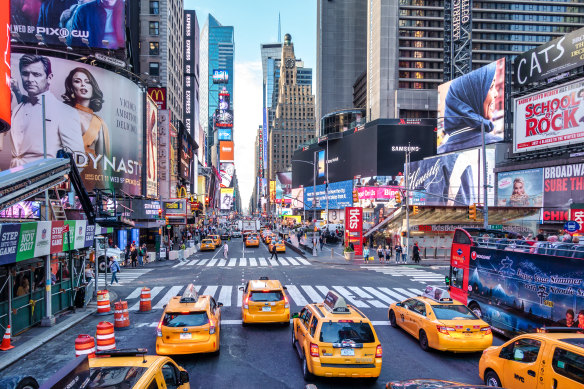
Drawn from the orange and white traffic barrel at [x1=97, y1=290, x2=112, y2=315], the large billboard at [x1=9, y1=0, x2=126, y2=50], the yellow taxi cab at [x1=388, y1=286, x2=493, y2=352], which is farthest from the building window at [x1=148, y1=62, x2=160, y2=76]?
the yellow taxi cab at [x1=388, y1=286, x2=493, y2=352]

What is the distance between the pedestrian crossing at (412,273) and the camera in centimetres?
2694

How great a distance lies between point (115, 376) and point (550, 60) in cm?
4993

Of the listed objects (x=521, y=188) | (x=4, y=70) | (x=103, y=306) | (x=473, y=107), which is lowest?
(x=103, y=306)

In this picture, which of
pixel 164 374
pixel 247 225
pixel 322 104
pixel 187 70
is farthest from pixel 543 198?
pixel 322 104

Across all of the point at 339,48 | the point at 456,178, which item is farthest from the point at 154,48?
the point at 339,48

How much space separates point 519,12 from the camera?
92.0 m

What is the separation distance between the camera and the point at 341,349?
29.3 feet

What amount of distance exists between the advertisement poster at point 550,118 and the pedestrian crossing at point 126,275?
3901cm

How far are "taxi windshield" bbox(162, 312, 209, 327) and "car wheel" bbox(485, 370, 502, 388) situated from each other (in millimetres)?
6492

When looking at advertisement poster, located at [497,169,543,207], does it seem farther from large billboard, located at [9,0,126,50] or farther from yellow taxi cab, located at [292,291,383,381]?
large billboard, located at [9,0,126,50]

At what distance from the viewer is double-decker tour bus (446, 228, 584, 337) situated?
34.9 feet

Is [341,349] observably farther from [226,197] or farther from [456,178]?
[226,197]

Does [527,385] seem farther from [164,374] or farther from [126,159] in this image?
[126,159]

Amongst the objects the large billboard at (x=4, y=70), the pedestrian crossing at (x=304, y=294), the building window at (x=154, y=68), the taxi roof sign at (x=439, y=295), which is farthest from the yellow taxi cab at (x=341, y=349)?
the building window at (x=154, y=68)
